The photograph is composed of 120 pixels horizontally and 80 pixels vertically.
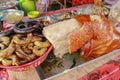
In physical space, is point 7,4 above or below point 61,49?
above

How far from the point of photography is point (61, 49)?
2.56 ft

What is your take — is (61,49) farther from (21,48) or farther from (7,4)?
(7,4)

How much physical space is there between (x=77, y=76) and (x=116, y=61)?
7.9 inches

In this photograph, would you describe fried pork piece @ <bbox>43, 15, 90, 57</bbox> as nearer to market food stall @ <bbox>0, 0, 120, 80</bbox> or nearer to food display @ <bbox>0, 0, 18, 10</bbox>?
market food stall @ <bbox>0, 0, 120, 80</bbox>

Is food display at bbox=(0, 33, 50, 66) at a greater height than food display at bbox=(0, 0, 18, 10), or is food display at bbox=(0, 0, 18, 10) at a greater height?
food display at bbox=(0, 0, 18, 10)

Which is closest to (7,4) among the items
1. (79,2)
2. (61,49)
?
(79,2)

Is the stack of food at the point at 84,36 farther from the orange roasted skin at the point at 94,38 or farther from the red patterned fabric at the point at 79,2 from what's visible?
the red patterned fabric at the point at 79,2

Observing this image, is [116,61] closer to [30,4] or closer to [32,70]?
[32,70]

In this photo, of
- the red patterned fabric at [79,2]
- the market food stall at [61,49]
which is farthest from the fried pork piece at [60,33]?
the red patterned fabric at [79,2]

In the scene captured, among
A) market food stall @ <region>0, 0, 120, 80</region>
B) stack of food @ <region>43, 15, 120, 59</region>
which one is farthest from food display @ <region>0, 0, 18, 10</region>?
stack of food @ <region>43, 15, 120, 59</region>

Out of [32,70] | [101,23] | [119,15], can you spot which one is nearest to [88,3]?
[119,15]

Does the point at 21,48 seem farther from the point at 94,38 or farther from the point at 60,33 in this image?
the point at 94,38

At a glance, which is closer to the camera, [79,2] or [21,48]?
[21,48]

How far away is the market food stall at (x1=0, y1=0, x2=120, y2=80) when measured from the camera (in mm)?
716
